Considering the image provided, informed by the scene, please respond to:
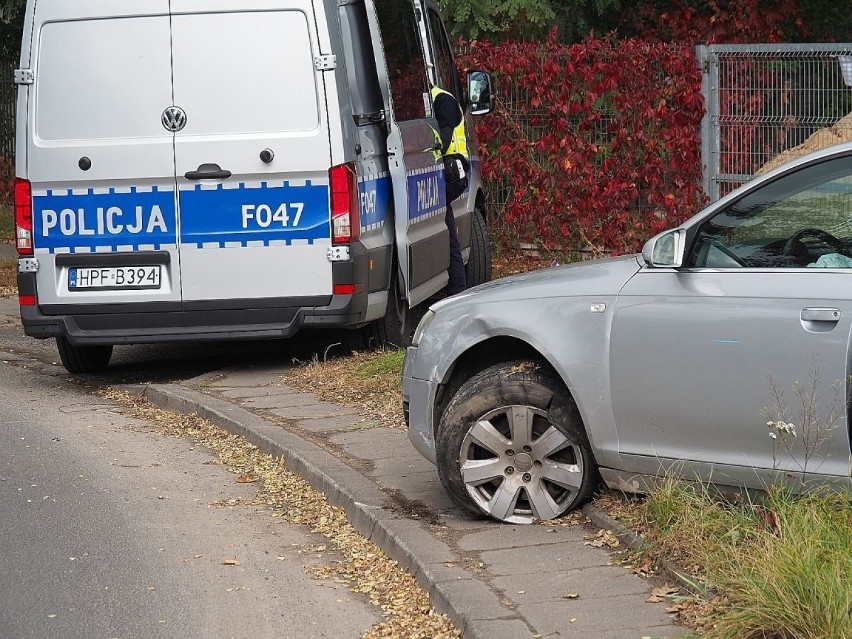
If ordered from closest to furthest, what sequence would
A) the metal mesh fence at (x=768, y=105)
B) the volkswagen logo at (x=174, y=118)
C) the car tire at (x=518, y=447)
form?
the car tire at (x=518, y=447)
the volkswagen logo at (x=174, y=118)
the metal mesh fence at (x=768, y=105)

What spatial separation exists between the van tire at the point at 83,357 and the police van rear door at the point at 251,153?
1.35 metres

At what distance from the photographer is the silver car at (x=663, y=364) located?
5.12m

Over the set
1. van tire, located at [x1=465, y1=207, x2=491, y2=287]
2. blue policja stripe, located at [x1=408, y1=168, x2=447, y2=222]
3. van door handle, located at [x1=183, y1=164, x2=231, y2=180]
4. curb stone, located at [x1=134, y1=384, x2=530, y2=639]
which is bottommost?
curb stone, located at [x1=134, y1=384, x2=530, y2=639]

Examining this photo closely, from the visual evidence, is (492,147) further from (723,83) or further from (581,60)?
(723,83)

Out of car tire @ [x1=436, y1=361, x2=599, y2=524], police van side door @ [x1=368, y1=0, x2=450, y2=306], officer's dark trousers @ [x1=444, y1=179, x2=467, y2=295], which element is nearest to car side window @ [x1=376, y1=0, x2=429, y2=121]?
police van side door @ [x1=368, y1=0, x2=450, y2=306]

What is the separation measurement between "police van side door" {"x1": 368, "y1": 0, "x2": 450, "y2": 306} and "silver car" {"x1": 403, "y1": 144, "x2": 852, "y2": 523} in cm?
383

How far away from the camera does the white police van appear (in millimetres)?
9242

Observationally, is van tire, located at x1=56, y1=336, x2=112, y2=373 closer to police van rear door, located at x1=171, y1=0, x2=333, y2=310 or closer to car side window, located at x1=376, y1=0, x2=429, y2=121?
police van rear door, located at x1=171, y1=0, x2=333, y2=310

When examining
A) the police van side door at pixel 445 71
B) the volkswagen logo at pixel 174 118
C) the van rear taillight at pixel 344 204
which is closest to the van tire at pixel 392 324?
the van rear taillight at pixel 344 204

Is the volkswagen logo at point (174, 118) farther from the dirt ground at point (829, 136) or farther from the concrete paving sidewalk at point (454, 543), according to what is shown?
the dirt ground at point (829, 136)

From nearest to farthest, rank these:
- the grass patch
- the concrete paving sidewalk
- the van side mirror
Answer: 1. the grass patch
2. the concrete paving sidewalk
3. the van side mirror

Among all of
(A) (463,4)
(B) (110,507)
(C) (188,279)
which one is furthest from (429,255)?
(A) (463,4)

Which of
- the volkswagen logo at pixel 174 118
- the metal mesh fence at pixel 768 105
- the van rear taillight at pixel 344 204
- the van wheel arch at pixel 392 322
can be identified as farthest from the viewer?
the metal mesh fence at pixel 768 105

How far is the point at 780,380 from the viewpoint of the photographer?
203 inches
